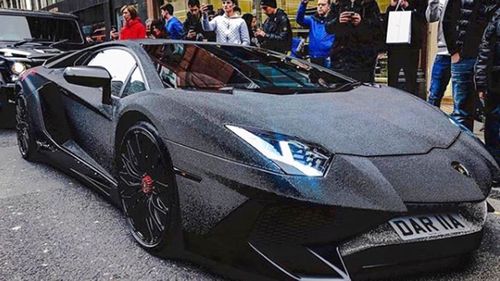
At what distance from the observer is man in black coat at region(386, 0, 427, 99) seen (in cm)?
531

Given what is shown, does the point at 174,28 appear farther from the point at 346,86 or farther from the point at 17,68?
the point at 346,86

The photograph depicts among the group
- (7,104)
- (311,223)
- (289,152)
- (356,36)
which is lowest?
(7,104)

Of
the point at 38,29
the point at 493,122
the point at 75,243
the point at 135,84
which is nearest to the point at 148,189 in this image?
the point at 75,243

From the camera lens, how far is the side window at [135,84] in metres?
2.66

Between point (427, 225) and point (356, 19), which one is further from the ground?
point (356, 19)

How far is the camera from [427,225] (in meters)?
1.86

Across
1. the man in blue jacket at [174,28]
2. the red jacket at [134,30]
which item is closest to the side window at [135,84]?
the red jacket at [134,30]

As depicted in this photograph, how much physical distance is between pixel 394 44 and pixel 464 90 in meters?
1.59

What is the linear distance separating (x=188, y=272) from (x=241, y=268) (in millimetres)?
408

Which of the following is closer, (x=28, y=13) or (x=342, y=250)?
(x=342, y=250)

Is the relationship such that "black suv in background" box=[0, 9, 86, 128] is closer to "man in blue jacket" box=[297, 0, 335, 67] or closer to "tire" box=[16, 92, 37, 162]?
"tire" box=[16, 92, 37, 162]

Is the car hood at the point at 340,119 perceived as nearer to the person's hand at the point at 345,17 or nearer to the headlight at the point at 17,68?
the person's hand at the point at 345,17

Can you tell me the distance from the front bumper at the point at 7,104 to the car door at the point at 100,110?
9.32 feet

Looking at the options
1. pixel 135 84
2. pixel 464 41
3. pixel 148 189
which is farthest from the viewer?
pixel 464 41
